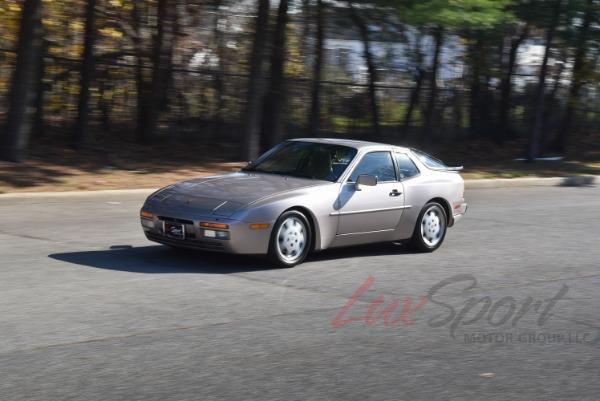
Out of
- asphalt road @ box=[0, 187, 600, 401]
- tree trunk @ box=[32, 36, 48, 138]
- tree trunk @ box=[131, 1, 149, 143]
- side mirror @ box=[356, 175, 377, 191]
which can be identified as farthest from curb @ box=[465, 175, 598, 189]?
side mirror @ box=[356, 175, 377, 191]

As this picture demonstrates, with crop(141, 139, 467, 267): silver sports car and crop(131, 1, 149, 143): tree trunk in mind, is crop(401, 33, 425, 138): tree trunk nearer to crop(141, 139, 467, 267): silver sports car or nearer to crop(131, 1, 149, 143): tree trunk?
crop(131, 1, 149, 143): tree trunk

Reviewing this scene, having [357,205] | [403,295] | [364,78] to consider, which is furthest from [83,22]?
[403,295]

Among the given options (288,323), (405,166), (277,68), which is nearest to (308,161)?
(405,166)

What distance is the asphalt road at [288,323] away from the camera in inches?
218

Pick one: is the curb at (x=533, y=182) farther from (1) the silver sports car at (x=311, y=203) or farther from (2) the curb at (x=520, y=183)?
(1) the silver sports car at (x=311, y=203)

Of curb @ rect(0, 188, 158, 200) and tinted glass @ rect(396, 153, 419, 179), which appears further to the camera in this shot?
curb @ rect(0, 188, 158, 200)

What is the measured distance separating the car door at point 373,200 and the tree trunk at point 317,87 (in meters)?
11.9

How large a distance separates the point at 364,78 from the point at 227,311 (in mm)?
17219

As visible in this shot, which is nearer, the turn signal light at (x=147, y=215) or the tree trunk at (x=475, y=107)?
the turn signal light at (x=147, y=215)

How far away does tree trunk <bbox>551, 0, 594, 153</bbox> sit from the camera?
23.4m

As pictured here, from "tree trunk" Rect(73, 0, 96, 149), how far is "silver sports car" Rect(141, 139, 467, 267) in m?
9.63

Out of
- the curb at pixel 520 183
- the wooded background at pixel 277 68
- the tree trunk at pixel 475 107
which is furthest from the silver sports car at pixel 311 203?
the tree trunk at pixel 475 107

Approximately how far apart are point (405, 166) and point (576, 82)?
53.8ft

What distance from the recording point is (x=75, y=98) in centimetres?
2012
